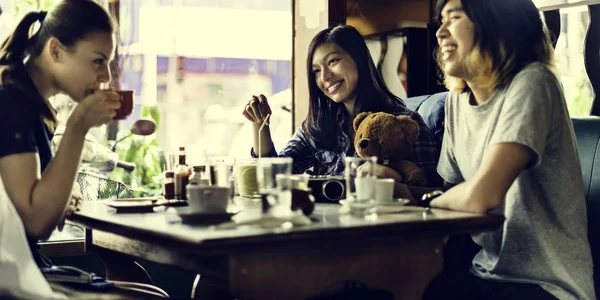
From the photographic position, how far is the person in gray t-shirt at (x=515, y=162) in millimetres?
1895

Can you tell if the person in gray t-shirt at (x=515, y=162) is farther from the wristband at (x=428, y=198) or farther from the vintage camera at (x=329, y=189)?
the vintage camera at (x=329, y=189)

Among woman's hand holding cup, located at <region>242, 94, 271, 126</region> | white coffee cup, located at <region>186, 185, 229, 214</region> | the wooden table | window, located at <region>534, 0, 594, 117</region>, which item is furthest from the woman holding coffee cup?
window, located at <region>534, 0, 594, 117</region>

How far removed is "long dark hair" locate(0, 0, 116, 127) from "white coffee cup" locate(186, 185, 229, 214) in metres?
0.45

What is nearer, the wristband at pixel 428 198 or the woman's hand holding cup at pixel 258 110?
the wristband at pixel 428 198

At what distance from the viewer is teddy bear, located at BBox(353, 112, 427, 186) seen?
2.33 metres

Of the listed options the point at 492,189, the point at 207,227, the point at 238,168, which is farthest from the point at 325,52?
the point at 207,227

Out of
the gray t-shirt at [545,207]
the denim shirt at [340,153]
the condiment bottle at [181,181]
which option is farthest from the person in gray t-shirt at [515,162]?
the condiment bottle at [181,181]

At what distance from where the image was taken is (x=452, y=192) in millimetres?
1964

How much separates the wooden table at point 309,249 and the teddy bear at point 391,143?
1.24ft

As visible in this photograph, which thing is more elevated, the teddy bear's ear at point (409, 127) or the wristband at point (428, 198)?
the teddy bear's ear at point (409, 127)

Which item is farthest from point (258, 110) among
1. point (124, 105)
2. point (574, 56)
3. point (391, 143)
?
point (574, 56)

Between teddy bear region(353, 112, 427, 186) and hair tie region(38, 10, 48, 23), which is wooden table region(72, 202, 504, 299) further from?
hair tie region(38, 10, 48, 23)

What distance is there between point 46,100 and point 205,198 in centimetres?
52

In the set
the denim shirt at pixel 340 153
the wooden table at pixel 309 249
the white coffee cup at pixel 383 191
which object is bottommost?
the wooden table at pixel 309 249
